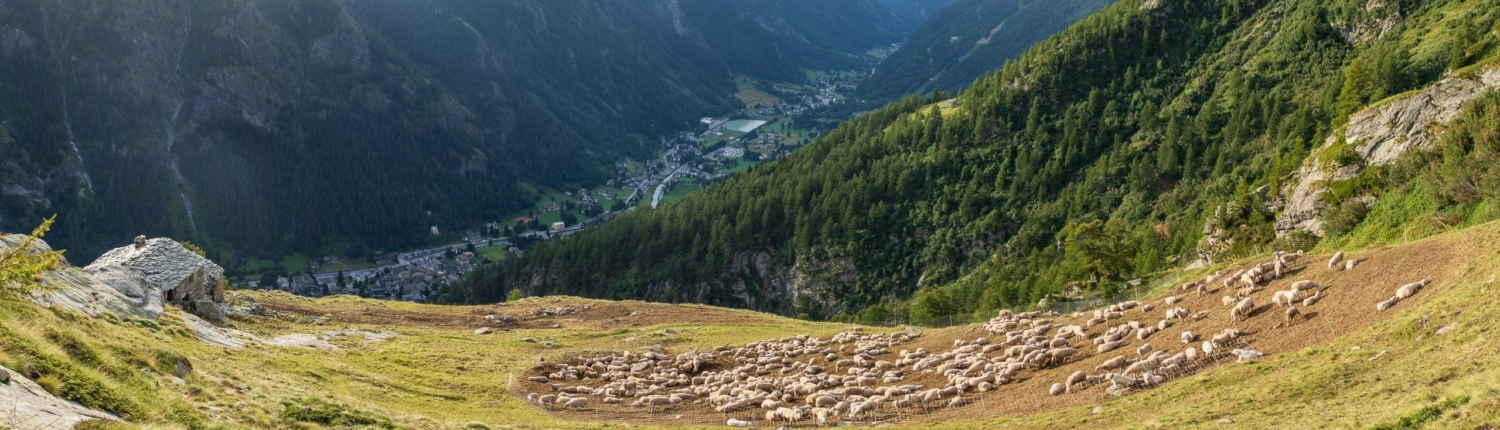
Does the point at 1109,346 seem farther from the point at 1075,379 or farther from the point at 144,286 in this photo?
the point at 144,286

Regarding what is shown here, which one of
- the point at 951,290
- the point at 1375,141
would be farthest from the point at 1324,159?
the point at 951,290

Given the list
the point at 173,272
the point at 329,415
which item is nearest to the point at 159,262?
the point at 173,272

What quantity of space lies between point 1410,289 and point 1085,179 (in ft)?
303

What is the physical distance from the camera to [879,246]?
462ft

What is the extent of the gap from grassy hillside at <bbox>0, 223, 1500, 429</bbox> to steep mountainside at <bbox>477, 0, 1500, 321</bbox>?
21.3 metres

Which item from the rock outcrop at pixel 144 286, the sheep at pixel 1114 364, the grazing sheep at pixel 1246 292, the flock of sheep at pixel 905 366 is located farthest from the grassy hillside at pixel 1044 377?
the rock outcrop at pixel 144 286

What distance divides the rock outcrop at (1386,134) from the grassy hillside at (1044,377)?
32977mm

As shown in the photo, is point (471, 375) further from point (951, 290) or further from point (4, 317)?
point (951, 290)

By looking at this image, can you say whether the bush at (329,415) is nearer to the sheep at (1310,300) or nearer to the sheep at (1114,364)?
the sheep at (1114,364)

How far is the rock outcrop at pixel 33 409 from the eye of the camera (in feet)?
61.0

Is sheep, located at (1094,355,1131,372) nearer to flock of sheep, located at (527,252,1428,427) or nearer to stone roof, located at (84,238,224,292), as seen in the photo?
flock of sheep, located at (527,252,1428,427)

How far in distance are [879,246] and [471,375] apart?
10248 centimetres

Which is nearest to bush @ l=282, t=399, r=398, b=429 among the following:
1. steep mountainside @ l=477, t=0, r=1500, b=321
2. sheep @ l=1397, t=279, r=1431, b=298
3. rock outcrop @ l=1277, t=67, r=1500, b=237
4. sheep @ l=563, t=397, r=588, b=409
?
sheep @ l=563, t=397, r=588, b=409

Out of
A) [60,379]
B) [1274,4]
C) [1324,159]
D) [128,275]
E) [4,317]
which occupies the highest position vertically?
[1274,4]
